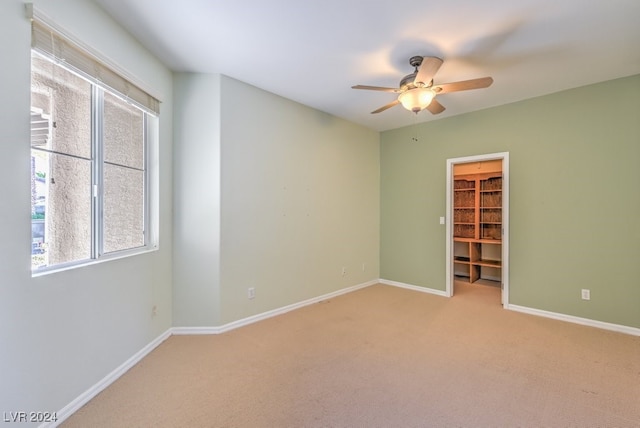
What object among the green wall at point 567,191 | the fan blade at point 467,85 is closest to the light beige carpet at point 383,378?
the green wall at point 567,191

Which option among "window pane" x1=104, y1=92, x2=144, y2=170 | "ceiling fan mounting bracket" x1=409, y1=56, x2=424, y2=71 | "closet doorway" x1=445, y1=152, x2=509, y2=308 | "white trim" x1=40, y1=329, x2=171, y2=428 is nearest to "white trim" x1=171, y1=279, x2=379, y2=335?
"white trim" x1=40, y1=329, x2=171, y2=428

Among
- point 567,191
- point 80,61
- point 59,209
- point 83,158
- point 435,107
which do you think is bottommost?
point 59,209

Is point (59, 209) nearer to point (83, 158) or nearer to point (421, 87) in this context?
point (83, 158)

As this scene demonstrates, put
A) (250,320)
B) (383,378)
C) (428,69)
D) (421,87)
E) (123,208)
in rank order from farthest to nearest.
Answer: (250,320) → (421,87) → (123,208) → (428,69) → (383,378)

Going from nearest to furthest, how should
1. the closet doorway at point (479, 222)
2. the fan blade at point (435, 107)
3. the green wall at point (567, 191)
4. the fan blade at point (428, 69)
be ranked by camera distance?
the fan blade at point (428, 69), the fan blade at point (435, 107), the green wall at point (567, 191), the closet doorway at point (479, 222)

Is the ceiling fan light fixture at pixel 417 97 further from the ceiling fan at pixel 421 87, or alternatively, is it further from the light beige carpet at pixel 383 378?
the light beige carpet at pixel 383 378

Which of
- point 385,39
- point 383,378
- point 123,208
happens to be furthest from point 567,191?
point 123,208

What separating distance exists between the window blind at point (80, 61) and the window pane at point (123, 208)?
0.60 meters

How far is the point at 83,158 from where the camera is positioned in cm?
198

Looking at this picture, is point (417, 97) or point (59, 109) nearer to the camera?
point (59, 109)

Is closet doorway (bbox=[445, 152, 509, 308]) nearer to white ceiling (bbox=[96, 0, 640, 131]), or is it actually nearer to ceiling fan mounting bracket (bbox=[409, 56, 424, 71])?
white ceiling (bbox=[96, 0, 640, 131])

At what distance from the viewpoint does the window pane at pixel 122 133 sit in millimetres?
2197

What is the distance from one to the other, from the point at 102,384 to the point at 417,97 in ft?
10.8

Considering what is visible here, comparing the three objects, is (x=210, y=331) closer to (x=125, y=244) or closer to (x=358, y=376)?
(x=125, y=244)
